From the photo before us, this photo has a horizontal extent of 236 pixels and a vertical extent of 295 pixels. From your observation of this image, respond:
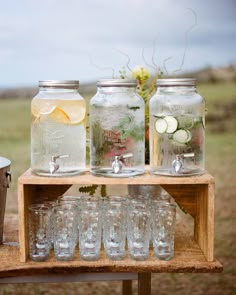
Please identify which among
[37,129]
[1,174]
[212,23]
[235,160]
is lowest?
[235,160]

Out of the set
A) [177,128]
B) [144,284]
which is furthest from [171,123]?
[144,284]

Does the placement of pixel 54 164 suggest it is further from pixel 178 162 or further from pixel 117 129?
pixel 178 162

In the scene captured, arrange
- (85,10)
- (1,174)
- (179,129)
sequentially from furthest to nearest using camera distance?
(85,10) → (1,174) → (179,129)

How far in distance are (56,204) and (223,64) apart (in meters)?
2.79

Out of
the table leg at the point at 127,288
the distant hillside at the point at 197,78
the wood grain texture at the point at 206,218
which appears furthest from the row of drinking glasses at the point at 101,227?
the distant hillside at the point at 197,78

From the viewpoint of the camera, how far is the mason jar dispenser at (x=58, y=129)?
172 centimetres

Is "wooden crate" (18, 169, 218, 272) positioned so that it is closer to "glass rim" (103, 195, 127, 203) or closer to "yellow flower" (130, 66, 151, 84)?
"glass rim" (103, 195, 127, 203)

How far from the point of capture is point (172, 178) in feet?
5.65

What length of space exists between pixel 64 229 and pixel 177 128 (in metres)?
0.43

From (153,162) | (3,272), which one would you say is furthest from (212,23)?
(3,272)

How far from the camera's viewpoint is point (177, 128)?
170 centimetres

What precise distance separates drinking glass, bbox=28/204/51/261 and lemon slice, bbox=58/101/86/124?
27 cm

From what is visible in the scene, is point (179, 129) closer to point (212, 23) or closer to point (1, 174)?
point (1, 174)

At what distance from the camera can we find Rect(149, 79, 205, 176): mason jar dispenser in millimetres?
1711
